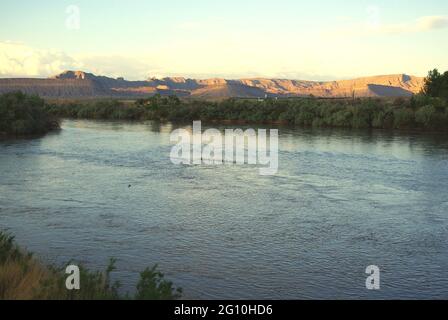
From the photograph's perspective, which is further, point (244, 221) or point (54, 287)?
point (244, 221)

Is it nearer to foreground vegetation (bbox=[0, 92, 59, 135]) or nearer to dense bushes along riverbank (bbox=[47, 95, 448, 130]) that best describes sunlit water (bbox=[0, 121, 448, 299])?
foreground vegetation (bbox=[0, 92, 59, 135])

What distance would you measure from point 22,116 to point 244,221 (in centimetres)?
2736

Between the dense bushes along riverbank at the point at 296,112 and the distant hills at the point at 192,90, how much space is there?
5402cm

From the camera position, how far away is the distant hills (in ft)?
461

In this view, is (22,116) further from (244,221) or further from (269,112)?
(244,221)

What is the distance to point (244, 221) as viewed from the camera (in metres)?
13.2

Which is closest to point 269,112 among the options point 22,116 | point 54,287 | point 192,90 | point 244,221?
point 22,116

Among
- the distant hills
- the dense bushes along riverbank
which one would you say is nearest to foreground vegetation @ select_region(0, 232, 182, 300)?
the dense bushes along riverbank

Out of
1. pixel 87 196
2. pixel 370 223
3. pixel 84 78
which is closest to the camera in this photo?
pixel 370 223

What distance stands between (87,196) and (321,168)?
31.9ft

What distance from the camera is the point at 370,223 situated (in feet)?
42.8

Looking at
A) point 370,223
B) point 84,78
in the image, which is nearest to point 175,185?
point 370,223

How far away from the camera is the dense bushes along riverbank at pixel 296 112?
43562mm
